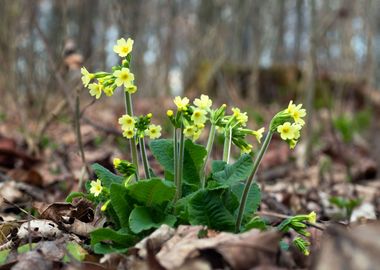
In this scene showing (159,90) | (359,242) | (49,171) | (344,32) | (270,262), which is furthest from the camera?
(159,90)

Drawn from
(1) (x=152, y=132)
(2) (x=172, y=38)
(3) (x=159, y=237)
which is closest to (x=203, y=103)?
(1) (x=152, y=132)

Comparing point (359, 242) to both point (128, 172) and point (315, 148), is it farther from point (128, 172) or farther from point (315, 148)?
point (315, 148)

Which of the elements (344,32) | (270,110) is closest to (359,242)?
(344,32)

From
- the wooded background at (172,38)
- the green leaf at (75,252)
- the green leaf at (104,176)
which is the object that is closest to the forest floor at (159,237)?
the green leaf at (75,252)

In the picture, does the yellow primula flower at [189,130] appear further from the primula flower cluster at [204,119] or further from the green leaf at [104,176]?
the green leaf at [104,176]

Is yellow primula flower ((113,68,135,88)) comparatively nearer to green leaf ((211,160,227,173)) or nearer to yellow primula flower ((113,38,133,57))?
yellow primula flower ((113,38,133,57))

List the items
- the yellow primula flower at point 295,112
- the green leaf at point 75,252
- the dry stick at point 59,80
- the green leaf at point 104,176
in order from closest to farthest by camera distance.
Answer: the green leaf at point 75,252
the yellow primula flower at point 295,112
the green leaf at point 104,176
the dry stick at point 59,80

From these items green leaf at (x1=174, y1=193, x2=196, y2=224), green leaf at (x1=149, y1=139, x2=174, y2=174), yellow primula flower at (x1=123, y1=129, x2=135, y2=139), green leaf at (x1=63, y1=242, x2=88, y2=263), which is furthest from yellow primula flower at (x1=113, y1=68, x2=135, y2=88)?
green leaf at (x1=63, y1=242, x2=88, y2=263)
